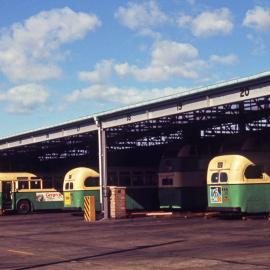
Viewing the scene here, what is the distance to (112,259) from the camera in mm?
14023

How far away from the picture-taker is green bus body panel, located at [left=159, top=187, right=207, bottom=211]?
33.0 metres

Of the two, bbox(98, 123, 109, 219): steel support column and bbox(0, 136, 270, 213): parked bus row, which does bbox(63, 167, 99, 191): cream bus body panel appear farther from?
bbox(98, 123, 109, 219): steel support column

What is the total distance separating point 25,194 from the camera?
40906mm

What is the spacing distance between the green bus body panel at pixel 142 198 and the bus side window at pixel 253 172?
10.2 meters

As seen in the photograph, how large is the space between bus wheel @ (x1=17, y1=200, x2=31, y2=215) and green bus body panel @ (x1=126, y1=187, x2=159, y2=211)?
26.6 ft

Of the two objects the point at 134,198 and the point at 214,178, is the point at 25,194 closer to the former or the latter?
the point at 134,198

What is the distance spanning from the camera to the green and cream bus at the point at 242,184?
27812mm

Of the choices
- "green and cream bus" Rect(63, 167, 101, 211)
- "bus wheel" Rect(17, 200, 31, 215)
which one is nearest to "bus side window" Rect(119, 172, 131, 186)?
"green and cream bus" Rect(63, 167, 101, 211)

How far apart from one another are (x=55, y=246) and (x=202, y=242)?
167 inches

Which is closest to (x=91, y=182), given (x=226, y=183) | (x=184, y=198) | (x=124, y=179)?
(x=124, y=179)

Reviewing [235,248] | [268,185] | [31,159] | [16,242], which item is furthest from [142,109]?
[31,159]

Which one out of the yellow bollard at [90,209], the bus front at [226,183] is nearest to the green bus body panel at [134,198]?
the yellow bollard at [90,209]

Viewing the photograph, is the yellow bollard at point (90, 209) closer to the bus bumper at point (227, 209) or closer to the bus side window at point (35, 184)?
the bus bumper at point (227, 209)

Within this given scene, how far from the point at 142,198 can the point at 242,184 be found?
10.4 meters
